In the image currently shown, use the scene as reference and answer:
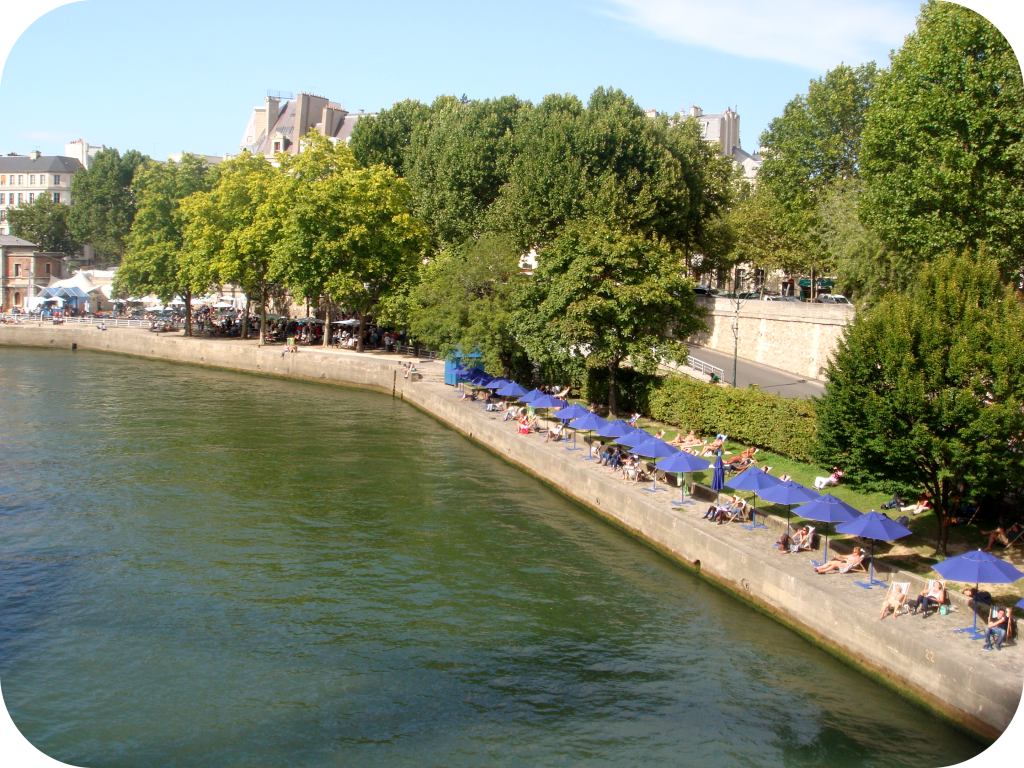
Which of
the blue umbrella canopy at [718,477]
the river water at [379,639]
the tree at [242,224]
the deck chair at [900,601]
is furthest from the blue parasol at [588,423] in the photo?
the tree at [242,224]

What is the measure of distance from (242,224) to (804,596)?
57.4 meters

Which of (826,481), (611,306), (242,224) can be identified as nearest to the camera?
(826,481)

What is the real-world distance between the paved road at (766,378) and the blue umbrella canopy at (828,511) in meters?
18.3

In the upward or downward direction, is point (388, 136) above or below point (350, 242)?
above

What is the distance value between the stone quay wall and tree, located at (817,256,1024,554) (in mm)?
19134

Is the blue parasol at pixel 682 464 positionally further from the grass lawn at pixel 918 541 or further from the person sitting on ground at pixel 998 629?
the person sitting on ground at pixel 998 629

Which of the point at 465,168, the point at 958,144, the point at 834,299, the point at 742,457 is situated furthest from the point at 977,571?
the point at 834,299

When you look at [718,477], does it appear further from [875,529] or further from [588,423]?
[875,529]

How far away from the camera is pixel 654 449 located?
27.3 m

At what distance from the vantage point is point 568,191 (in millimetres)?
49656

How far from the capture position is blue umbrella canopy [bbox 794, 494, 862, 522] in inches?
795

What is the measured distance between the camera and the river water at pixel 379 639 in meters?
14.8

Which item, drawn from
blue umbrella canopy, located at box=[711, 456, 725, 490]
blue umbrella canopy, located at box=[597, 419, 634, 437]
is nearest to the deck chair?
blue umbrella canopy, located at box=[711, 456, 725, 490]

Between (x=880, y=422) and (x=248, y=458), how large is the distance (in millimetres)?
24017
